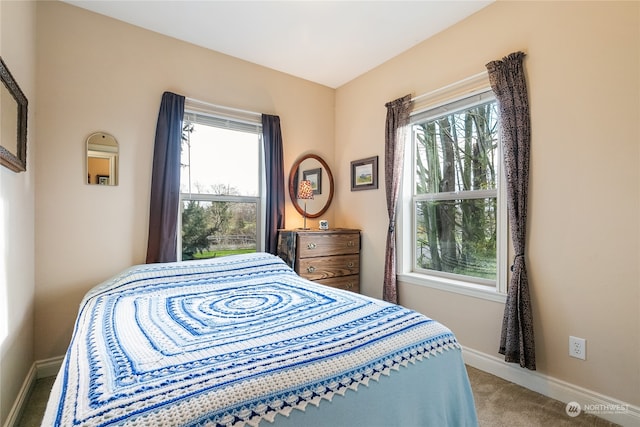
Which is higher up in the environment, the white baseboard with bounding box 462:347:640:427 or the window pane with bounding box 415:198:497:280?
the window pane with bounding box 415:198:497:280

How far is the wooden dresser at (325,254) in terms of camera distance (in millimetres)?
2877

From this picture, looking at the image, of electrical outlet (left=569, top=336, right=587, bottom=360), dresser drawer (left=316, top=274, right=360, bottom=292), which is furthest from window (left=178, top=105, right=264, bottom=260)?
electrical outlet (left=569, top=336, right=587, bottom=360)

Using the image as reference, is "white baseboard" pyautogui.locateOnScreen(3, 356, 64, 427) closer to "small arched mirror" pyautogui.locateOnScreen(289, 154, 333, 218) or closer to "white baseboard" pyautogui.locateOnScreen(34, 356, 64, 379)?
"white baseboard" pyautogui.locateOnScreen(34, 356, 64, 379)

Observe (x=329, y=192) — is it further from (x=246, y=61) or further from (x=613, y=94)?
(x=613, y=94)

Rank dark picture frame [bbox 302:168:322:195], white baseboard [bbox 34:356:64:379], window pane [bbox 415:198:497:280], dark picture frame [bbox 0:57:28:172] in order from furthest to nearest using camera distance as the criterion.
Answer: dark picture frame [bbox 302:168:322:195] → window pane [bbox 415:198:497:280] → white baseboard [bbox 34:356:64:379] → dark picture frame [bbox 0:57:28:172]

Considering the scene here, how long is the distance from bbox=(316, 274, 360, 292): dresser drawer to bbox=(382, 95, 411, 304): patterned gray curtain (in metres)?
0.36

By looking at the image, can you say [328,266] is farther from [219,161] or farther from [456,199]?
[219,161]

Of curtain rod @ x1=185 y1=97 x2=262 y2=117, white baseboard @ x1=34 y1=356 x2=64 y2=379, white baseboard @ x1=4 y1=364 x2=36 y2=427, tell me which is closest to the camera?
white baseboard @ x1=4 y1=364 x2=36 y2=427

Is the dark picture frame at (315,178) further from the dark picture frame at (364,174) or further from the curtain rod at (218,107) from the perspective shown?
the curtain rod at (218,107)

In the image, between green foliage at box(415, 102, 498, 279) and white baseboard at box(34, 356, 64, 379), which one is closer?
white baseboard at box(34, 356, 64, 379)

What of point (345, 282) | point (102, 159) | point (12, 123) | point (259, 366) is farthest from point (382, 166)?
point (12, 123)

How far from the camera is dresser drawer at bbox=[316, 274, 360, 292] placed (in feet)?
10.1
